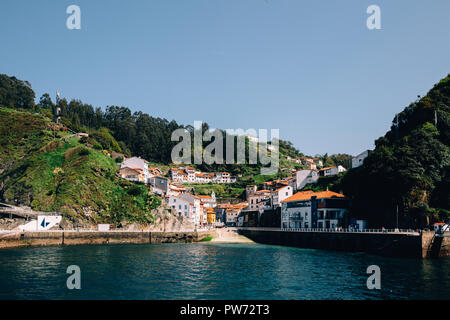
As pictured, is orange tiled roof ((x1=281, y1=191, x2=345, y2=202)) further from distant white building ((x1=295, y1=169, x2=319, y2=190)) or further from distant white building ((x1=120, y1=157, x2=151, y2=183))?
distant white building ((x1=120, y1=157, x2=151, y2=183))

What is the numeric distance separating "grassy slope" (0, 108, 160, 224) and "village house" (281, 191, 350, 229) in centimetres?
→ 3799

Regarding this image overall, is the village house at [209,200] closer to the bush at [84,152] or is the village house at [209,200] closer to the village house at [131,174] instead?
the village house at [131,174]

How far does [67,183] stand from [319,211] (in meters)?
61.4

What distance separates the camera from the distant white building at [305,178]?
12494cm

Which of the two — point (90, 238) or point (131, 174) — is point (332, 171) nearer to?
point (131, 174)

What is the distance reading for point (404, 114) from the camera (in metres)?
93.6

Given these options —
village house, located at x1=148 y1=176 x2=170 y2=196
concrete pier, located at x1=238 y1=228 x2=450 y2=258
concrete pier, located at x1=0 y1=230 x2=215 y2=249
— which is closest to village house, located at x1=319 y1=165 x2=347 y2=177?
concrete pier, located at x1=238 y1=228 x2=450 y2=258

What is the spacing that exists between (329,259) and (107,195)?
61652mm

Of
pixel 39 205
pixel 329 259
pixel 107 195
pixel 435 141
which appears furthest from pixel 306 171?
pixel 39 205

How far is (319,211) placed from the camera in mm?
80812

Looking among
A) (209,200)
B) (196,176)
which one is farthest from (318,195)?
(196,176)

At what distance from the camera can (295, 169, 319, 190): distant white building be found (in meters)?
125

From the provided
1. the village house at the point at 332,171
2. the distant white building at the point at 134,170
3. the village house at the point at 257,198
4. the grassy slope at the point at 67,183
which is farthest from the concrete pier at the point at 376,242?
the distant white building at the point at 134,170
